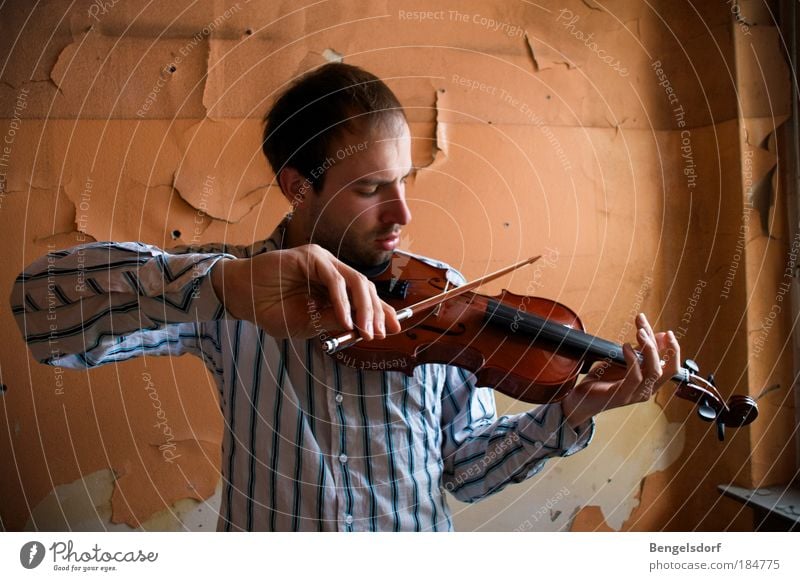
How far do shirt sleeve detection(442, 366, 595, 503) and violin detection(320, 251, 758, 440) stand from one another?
4cm

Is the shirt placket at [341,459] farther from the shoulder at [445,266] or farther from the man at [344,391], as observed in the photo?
the shoulder at [445,266]

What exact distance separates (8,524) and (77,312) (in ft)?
1.13

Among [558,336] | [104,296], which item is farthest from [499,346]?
[104,296]

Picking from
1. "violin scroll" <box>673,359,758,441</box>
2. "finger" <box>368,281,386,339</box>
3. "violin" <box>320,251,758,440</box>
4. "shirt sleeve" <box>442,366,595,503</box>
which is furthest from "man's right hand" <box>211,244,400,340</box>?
"violin scroll" <box>673,359,758,441</box>

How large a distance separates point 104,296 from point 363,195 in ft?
0.87

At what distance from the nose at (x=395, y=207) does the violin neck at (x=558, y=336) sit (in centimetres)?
14

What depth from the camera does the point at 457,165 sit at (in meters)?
0.78

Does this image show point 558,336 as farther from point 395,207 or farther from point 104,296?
point 104,296

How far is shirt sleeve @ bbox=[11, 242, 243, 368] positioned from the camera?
53 centimetres

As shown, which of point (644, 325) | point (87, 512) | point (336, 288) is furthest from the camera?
point (87, 512)

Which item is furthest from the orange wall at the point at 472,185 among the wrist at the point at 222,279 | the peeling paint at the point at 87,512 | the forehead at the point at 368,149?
the wrist at the point at 222,279

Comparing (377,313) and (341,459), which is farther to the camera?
(341,459)

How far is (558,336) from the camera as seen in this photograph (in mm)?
668

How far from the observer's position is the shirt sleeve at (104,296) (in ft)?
1.75
